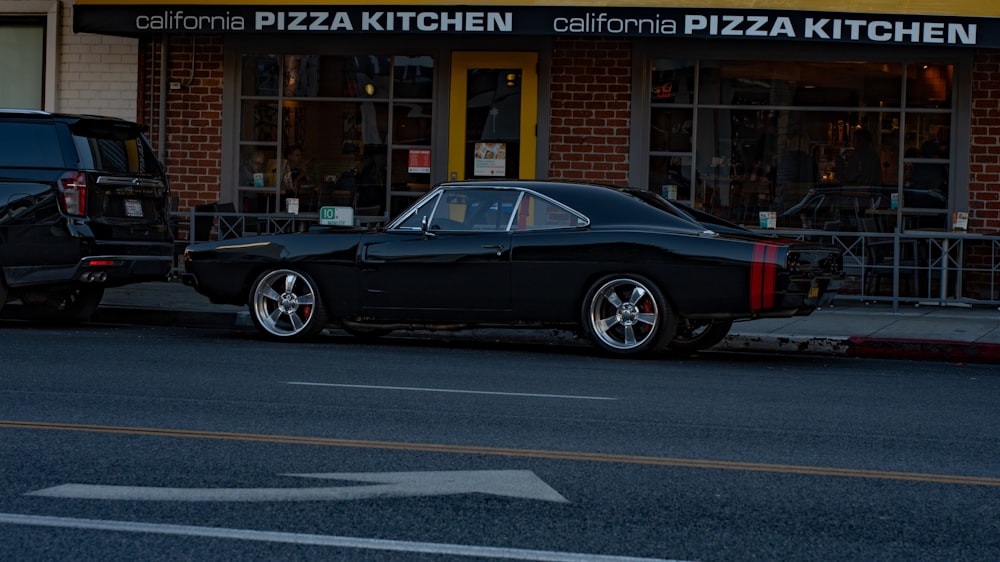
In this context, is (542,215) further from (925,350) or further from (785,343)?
(925,350)

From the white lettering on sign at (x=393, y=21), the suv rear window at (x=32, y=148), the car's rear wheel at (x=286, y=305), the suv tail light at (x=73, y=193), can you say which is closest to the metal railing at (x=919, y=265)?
the white lettering on sign at (x=393, y=21)

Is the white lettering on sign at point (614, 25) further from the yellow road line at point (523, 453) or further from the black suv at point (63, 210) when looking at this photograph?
the yellow road line at point (523, 453)

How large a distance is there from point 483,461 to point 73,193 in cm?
738

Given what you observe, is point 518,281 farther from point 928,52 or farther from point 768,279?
point 928,52

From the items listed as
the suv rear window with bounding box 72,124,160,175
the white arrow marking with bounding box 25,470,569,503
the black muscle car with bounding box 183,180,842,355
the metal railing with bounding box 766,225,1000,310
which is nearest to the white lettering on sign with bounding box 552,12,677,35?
the metal railing with bounding box 766,225,1000,310

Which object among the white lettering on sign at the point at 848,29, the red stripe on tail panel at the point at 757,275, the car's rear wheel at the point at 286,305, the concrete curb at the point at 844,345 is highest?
the white lettering on sign at the point at 848,29

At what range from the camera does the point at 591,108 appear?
17.9 meters

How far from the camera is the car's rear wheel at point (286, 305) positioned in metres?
12.3

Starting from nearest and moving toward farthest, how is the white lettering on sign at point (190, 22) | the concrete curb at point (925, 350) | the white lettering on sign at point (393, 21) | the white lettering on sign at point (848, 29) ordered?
the concrete curb at point (925, 350), the white lettering on sign at point (848, 29), the white lettering on sign at point (393, 21), the white lettering on sign at point (190, 22)

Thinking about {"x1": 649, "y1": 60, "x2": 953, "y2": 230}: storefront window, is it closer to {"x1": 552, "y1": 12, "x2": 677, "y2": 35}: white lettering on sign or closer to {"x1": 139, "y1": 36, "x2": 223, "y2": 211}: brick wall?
{"x1": 552, "y1": 12, "x2": 677, "y2": 35}: white lettering on sign

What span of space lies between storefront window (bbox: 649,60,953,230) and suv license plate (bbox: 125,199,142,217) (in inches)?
275

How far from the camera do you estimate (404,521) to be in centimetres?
537

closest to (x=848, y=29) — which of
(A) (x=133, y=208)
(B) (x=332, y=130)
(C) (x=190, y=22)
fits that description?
(B) (x=332, y=130)

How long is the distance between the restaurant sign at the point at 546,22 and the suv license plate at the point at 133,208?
4.28m
